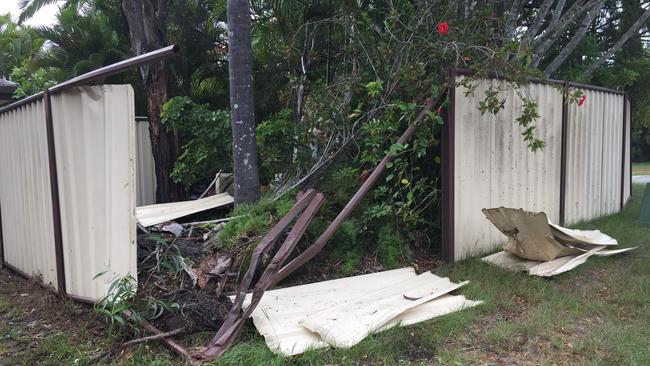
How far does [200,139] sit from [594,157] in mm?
5745

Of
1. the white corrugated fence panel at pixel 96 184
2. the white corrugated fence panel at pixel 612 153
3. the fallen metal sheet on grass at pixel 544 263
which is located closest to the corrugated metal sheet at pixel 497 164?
the fallen metal sheet on grass at pixel 544 263

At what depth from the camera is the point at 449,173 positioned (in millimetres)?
4992

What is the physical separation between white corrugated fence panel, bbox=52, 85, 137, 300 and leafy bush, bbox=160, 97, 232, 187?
11.3 feet

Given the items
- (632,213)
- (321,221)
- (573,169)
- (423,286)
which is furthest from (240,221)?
(632,213)

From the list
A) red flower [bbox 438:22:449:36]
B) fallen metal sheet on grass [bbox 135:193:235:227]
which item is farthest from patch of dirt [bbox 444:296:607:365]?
fallen metal sheet on grass [bbox 135:193:235:227]

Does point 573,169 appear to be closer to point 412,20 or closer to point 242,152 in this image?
point 412,20

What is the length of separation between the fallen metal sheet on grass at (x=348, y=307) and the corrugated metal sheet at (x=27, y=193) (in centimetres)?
212

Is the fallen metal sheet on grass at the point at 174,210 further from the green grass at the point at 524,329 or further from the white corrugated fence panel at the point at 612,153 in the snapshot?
the white corrugated fence panel at the point at 612,153

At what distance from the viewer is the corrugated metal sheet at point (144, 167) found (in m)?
9.06

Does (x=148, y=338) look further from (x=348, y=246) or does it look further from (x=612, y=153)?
(x=612, y=153)

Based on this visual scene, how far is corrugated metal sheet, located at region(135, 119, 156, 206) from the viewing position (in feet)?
29.7

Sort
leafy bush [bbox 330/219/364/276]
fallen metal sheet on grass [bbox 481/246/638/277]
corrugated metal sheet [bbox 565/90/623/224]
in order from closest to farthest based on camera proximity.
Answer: fallen metal sheet on grass [bbox 481/246/638/277], leafy bush [bbox 330/219/364/276], corrugated metal sheet [bbox 565/90/623/224]

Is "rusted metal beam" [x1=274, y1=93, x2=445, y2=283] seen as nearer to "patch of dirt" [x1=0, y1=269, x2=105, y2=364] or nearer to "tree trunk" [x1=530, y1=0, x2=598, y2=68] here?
"patch of dirt" [x1=0, y1=269, x2=105, y2=364]

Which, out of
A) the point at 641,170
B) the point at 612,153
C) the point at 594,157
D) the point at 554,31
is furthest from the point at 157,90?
the point at 641,170
